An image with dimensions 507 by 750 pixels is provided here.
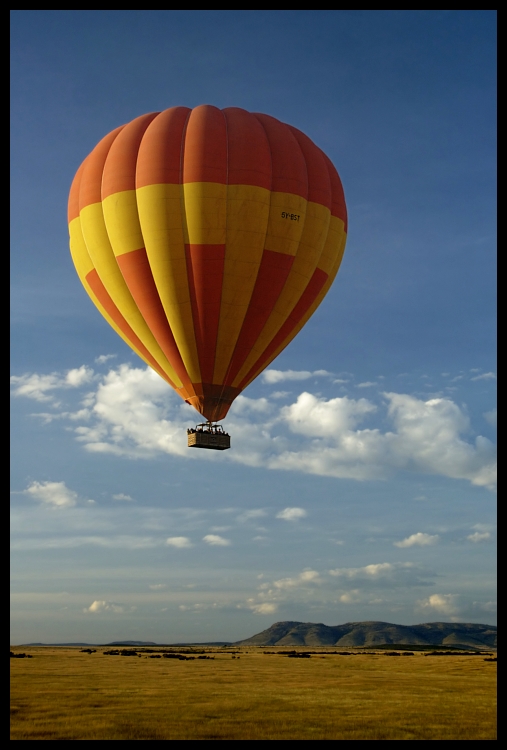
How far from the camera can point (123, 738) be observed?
1155 inches

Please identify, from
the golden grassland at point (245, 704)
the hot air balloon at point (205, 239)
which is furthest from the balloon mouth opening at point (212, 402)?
the golden grassland at point (245, 704)

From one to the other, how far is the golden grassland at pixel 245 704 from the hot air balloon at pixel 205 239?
13.9 meters

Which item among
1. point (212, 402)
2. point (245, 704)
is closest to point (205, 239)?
point (212, 402)

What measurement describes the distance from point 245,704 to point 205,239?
77.0 ft

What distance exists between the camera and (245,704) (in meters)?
38.9

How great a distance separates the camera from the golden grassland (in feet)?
102

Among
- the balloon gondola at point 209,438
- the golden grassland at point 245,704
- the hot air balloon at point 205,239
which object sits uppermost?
the hot air balloon at point 205,239

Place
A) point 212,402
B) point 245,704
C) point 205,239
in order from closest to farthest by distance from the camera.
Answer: point 245,704 → point 205,239 → point 212,402

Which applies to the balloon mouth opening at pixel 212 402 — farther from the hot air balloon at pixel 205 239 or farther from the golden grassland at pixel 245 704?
the golden grassland at pixel 245 704

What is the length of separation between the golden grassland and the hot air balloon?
45.4 ft

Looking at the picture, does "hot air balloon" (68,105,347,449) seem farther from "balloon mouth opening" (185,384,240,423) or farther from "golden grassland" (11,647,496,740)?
"golden grassland" (11,647,496,740)

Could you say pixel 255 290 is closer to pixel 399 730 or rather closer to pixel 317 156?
pixel 317 156

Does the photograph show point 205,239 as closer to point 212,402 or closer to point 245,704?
point 212,402

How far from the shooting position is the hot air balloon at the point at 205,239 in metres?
44.6
